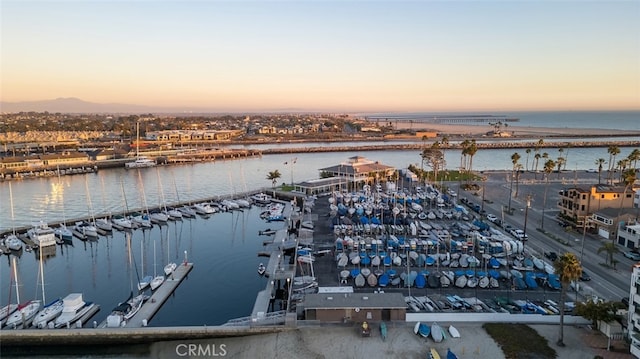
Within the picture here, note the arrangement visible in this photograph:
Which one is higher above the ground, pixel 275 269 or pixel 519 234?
pixel 519 234

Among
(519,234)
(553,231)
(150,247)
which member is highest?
(519,234)

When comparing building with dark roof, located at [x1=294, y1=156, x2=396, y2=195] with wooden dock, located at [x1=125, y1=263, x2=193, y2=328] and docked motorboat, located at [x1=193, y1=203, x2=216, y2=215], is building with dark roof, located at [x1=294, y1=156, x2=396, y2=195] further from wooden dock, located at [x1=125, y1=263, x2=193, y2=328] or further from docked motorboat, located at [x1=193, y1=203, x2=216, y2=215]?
wooden dock, located at [x1=125, y1=263, x2=193, y2=328]

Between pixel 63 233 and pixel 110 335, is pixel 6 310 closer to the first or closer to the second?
pixel 110 335

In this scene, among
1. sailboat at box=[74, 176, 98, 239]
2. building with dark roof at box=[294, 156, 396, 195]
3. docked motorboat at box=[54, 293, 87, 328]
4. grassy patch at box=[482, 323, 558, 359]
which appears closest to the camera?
grassy patch at box=[482, 323, 558, 359]

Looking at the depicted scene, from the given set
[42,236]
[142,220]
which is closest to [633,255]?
[142,220]

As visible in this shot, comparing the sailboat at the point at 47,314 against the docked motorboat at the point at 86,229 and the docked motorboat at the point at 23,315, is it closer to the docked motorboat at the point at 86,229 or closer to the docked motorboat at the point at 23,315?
the docked motorboat at the point at 23,315

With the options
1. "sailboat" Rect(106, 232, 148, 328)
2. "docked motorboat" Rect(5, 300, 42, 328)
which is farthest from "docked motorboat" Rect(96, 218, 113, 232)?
"docked motorboat" Rect(5, 300, 42, 328)
